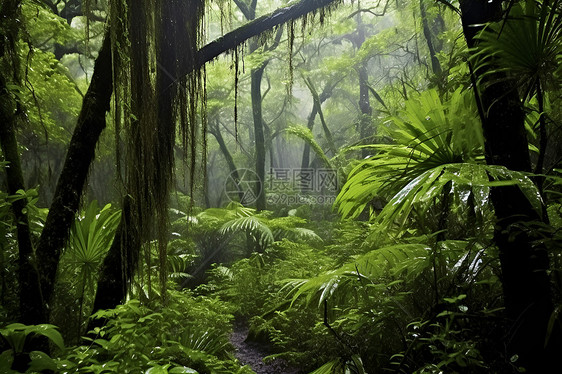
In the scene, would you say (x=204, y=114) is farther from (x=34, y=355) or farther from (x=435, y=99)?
(x=34, y=355)

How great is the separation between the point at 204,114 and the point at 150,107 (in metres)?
Answer: 0.56

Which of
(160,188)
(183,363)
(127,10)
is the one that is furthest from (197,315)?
(127,10)

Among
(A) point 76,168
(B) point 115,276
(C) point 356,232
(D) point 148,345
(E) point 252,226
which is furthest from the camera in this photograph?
(E) point 252,226

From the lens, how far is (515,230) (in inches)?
50.9

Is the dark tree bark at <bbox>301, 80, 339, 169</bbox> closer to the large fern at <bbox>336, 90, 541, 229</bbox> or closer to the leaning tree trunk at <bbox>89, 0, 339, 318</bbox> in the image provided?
the leaning tree trunk at <bbox>89, 0, 339, 318</bbox>

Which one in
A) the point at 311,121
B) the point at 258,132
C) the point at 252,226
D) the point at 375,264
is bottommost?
the point at 252,226

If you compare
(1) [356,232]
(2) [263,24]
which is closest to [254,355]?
(1) [356,232]

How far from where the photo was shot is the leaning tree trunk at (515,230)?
1267 mm

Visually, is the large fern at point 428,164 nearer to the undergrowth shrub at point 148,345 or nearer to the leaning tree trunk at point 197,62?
the undergrowth shrub at point 148,345

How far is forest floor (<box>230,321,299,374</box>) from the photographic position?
12.5ft

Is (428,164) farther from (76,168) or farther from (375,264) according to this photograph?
(76,168)

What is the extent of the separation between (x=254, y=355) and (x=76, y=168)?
323cm

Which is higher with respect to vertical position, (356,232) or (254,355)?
(356,232)

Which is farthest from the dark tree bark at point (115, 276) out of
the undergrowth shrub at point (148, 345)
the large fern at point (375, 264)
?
the large fern at point (375, 264)
